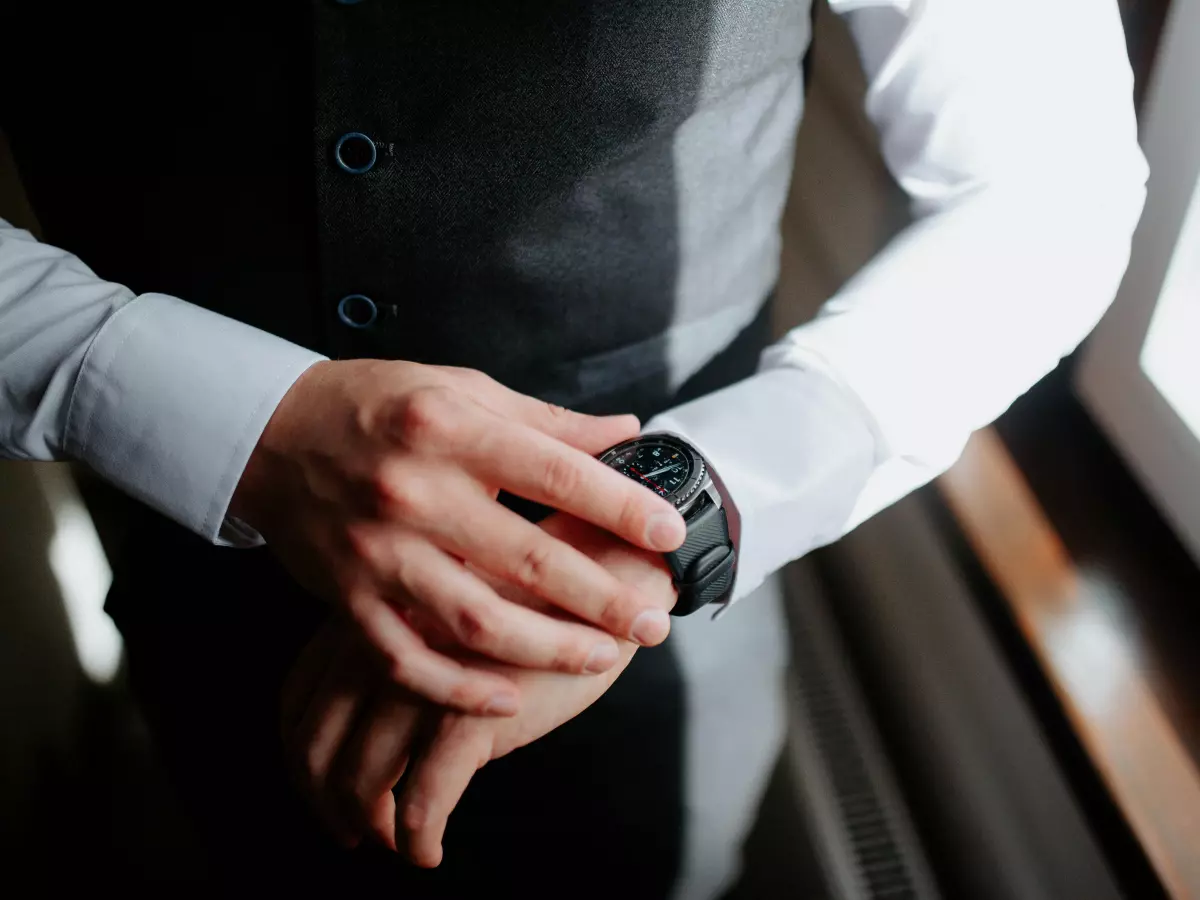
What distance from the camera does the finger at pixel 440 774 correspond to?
1.98 ft

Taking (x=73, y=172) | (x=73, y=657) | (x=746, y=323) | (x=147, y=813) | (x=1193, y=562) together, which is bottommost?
(x=147, y=813)

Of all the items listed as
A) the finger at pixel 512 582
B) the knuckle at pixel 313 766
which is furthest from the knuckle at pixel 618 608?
the knuckle at pixel 313 766

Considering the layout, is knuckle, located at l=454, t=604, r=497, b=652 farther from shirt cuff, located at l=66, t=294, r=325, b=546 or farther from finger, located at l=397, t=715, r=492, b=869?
shirt cuff, located at l=66, t=294, r=325, b=546

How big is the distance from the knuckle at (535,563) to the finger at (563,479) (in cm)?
3

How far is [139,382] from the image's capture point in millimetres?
648

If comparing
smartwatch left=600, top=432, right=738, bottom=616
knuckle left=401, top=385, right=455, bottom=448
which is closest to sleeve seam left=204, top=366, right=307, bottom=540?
knuckle left=401, top=385, right=455, bottom=448

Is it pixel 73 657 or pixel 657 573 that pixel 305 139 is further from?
pixel 73 657

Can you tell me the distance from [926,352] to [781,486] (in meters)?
0.15

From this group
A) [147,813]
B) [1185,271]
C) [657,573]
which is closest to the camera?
[657,573]

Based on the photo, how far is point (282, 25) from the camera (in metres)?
0.66

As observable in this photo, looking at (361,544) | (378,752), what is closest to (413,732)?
(378,752)

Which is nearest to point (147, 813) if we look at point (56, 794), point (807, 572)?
point (56, 794)

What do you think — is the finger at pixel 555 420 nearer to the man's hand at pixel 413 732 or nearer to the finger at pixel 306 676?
the man's hand at pixel 413 732

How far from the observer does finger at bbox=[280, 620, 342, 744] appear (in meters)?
0.67
